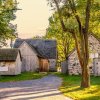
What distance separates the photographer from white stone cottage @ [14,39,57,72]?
76.8 meters

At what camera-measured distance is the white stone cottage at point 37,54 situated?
76.8 meters

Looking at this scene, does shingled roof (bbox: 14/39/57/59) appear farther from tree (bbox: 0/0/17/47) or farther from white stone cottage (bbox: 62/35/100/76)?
tree (bbox: 0/0/17/47)

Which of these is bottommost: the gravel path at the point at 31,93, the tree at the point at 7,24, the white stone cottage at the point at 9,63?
the gravel path at the point at 31,93

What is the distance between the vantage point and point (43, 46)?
8375 cm

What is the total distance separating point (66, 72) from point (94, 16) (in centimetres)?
3120

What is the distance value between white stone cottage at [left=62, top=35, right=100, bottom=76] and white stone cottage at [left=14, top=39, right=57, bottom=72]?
19020 mm

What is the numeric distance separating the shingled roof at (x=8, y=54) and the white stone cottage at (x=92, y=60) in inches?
356

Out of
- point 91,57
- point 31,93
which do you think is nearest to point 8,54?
point 91,57

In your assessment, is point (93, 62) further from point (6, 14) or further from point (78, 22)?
point (78, 22)

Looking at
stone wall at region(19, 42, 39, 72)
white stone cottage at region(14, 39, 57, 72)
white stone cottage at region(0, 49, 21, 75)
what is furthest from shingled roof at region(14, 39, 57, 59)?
white stone cottage at region(0, 49, 21, 75)

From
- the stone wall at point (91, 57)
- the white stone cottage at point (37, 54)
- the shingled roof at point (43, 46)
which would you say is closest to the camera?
the stone wall at point (91, 57)

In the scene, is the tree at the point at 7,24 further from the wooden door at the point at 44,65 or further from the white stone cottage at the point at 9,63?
the wooden door at the point at 44,65

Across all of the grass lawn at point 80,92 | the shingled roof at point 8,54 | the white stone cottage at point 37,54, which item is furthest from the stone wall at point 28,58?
the grass lawn at point 80,92

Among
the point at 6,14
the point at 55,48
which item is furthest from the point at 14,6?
the point at 55,48
